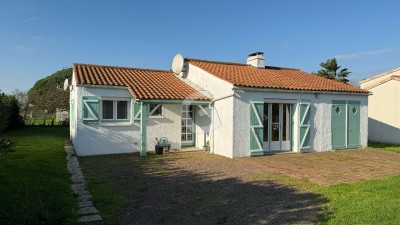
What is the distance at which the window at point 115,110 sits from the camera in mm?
13500

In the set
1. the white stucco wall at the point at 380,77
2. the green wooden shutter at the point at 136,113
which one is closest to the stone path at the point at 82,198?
the green wooden shutter at the point at 136,113

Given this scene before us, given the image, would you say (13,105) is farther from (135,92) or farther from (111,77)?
(135,92)

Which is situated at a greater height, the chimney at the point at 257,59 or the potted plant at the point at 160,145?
the chimney at the point at 257,59

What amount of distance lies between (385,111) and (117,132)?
610 inches

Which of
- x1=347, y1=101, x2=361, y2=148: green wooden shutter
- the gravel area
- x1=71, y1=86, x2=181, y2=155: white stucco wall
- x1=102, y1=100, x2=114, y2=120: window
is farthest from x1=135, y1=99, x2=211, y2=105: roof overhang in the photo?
x1=347, y1=101, x2=361, y2=148: green wooden shutter

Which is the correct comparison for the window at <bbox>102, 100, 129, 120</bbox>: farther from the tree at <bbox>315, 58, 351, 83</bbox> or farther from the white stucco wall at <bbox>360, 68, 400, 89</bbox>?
the tree at <bbox>315, 58, 351, 83</bbox>

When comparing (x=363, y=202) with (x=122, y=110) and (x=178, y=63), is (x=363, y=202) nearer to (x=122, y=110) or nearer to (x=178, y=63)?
(x=122, y=110)

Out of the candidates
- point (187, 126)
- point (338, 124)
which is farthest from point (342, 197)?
point (187, 126)

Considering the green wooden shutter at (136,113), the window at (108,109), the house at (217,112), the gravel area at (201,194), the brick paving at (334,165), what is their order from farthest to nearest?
the green wooden shutter at (136,113) < the window at (108,109) < the house at (217,112) < the brick paving at (334,165) < the gravel area at (201,194)

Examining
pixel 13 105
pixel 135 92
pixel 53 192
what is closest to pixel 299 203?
pixel 53 192

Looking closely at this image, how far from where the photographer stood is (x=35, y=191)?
6445 millimetres

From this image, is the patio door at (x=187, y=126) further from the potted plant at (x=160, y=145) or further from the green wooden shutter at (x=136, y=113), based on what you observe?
the green wooden shutter at (x=136, y=113)

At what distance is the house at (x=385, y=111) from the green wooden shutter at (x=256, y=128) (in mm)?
10120

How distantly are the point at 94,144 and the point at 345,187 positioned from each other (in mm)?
9798
